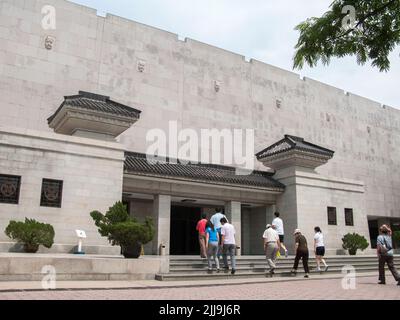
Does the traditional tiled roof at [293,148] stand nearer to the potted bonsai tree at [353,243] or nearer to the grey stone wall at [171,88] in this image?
the grey stone wall at [171,88]

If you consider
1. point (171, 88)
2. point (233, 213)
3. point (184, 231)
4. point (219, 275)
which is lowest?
point (219, 275)

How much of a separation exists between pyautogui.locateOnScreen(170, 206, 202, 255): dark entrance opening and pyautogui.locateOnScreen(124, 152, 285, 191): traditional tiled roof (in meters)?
2.66

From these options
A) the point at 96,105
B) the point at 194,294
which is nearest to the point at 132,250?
the point at 194,294

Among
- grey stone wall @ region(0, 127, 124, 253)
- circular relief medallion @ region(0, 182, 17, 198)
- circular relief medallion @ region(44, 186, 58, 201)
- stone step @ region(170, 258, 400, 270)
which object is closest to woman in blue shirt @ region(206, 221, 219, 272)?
stone step @ region(170, 258, 400, 270)

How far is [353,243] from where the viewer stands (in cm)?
2159

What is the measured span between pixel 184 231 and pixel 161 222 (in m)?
4.03

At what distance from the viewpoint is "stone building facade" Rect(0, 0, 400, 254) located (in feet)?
49.4

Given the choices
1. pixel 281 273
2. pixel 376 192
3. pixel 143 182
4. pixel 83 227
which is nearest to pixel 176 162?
pixel 143 182

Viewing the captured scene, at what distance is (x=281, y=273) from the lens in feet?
46.5

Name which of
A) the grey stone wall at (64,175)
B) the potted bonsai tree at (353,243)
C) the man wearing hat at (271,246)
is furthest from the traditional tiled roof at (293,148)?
the grey stone wall at (64,175)

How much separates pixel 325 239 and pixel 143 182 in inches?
421

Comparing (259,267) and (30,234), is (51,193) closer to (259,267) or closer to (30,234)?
(30,234)

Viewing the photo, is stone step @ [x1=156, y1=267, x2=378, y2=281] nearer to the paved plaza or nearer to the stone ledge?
the stone ledge
